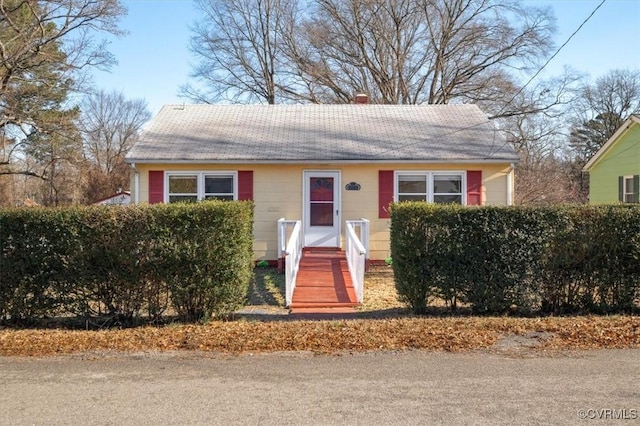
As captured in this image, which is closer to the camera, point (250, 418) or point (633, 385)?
point (250, 418)

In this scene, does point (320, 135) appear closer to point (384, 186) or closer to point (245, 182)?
point (384, 186)

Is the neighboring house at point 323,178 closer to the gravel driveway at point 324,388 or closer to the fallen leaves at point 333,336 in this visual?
the fallen leaves at point 333,336

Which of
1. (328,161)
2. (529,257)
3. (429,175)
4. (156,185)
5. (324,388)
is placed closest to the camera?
(324,388)

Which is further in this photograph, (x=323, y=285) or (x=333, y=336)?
(x=323, y=285)

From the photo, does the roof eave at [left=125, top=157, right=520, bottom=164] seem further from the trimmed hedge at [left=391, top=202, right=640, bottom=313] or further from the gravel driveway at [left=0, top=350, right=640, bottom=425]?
the gravel driveway at [left=0, top=350, right=640, bottom=425]

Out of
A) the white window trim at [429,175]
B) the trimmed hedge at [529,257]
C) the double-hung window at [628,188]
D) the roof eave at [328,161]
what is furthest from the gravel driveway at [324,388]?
the double-hung window at [628,188]

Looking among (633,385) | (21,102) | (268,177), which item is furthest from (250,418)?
(21,102)

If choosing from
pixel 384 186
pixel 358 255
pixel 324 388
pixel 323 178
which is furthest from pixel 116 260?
pixel 384 186

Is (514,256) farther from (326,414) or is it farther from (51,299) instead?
(51,299)

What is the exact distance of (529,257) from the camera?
6801 mm

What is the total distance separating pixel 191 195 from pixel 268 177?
2.00m

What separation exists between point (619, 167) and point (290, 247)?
56.5 ft

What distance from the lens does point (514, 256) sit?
6.80m

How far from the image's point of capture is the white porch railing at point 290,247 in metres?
8.23
